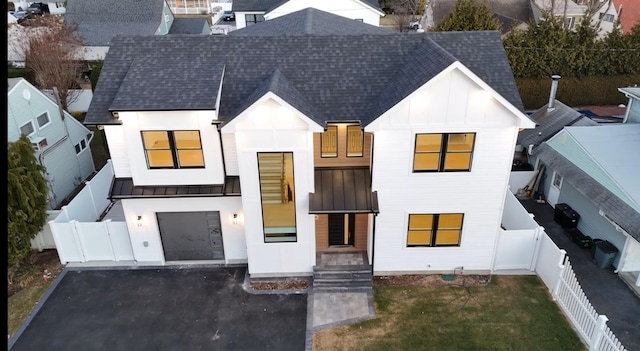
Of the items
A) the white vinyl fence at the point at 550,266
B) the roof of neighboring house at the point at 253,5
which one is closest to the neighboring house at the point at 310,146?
the white vinyl fence at the point at 550,266

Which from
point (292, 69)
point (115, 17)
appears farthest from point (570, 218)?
point (115, 17)

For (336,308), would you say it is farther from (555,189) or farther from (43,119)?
(43,119)

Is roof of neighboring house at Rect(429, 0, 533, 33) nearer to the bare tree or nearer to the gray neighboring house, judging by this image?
the gray neighboring house

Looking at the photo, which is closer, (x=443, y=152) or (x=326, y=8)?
(x=443, y=152)

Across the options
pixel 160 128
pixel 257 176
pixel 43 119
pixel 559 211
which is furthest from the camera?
pixel 43 119

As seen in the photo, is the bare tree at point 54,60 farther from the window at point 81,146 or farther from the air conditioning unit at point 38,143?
the air conditioning unit at point 38,143

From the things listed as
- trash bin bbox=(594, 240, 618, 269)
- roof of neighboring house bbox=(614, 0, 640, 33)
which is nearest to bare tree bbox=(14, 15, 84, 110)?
trash bin bbox=(594, 240, 618, 269)
